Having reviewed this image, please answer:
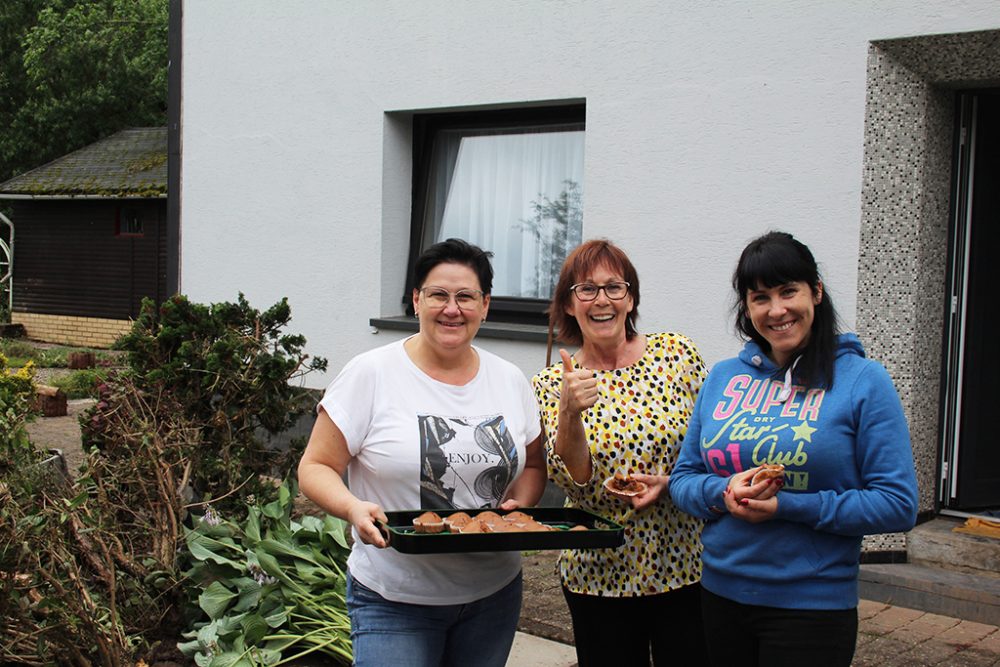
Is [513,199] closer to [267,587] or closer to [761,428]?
[267,587]

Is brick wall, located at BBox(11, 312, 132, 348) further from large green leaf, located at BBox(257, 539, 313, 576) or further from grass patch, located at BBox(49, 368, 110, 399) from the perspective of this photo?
large green leaf, located at BBox(257, 539, 313, 576)

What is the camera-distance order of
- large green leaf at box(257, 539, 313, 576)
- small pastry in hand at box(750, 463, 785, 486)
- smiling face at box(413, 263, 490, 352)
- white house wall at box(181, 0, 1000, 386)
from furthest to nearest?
1. white house wall at box(181, 0, 1000, 386)
2. large green leaf at box(257, 539, 313, 576)
3. smiling face at box(413, 263, 490, 352)
4. small pastry in hand at box(750, 463, 785, 486)

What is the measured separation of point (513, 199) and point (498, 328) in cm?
108

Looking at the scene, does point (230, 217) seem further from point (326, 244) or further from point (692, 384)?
point (692, 384)

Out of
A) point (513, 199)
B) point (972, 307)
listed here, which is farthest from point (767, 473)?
point (513, 199)

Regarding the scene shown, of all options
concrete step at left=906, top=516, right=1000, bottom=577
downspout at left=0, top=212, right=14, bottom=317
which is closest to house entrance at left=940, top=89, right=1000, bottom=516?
concrete step at left=906, top=516, right=1000, bottom=577

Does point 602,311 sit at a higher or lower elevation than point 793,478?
higher

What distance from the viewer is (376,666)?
2.66 m

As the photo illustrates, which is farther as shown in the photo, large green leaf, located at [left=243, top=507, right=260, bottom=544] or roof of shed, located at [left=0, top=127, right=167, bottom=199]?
roof of shed, located at [left=0, top=127, right=167, bottom=199]

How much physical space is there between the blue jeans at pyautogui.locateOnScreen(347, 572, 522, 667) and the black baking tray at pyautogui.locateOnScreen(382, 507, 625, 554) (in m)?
0.26

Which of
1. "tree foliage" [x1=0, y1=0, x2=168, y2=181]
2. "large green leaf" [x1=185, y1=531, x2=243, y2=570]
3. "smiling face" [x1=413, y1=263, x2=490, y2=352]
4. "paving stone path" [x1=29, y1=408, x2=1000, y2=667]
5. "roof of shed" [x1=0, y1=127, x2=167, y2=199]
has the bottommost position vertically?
"paving stone path" [x1=29, y1=408, x2=1000, y2=667]

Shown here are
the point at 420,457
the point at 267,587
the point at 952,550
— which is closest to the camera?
the point at 420,457

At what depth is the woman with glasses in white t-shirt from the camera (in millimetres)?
2701

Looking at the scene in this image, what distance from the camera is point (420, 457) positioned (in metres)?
2.73
